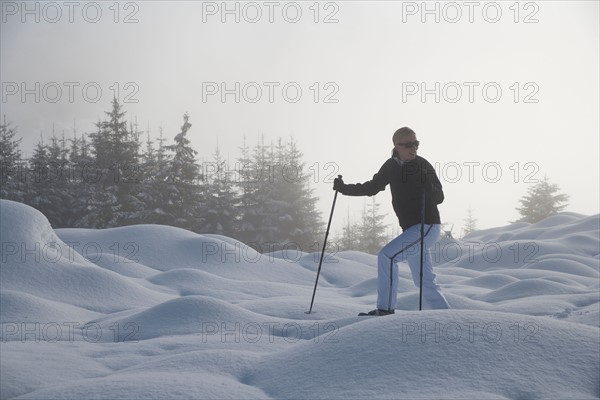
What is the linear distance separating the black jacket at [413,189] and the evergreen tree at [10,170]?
31794mm

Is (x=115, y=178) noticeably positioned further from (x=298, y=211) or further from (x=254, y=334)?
(x=254, y=334)

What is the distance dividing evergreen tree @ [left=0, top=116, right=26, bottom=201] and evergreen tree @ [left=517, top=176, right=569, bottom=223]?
39115mm

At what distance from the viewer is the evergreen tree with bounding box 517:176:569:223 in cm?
4175

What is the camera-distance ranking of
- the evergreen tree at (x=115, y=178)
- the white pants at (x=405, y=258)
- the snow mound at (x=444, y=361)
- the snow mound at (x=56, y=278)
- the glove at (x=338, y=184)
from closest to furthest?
1. the snow mound at (x=444, y=361)
2. the white pants at (x=405, y=258)
3. the glove at (x=338, y=184)
4. the snow mound at (x=56, y=278)
5. the evergreen tree at (x=115, y=178)

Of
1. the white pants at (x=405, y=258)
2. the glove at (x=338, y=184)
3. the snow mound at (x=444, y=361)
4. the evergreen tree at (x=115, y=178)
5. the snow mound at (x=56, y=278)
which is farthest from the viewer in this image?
the evergreen tree at (x=115, y=178)

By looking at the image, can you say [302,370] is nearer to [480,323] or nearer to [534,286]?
[480,323]

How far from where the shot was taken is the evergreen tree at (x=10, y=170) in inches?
1244

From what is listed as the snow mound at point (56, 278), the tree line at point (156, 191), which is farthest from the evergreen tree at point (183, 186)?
the snow mound at point (56, 278)

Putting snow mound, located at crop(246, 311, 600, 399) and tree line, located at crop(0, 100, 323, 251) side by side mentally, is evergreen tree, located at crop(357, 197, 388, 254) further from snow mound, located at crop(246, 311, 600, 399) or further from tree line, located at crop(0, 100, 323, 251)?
snow mound, located at crop(246, 311, 600, 399)

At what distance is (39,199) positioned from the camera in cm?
3134

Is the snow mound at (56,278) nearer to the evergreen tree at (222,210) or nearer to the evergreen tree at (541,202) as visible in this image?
the evergreen tree at (222,210)

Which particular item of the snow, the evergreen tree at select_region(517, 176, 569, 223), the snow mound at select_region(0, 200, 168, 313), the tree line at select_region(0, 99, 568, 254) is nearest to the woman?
the snow

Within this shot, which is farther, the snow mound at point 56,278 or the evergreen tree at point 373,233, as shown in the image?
the evergreen tree at point 373,233

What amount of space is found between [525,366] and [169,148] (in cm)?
3238
